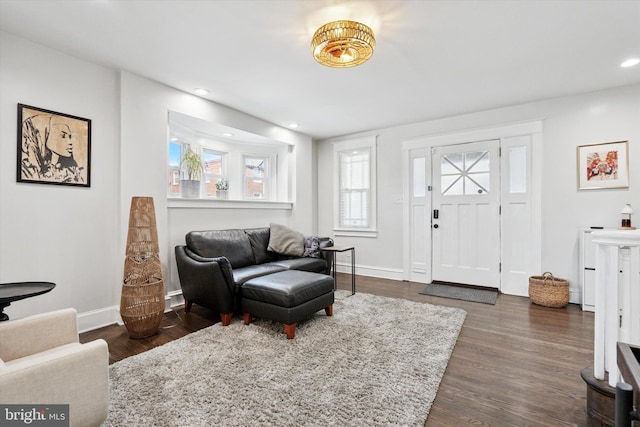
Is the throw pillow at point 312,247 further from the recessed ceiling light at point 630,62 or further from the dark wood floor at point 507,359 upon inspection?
the recessed ceiling light at point 630,62

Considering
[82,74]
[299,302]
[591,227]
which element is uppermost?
[82,74]

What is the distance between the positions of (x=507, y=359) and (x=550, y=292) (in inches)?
66.2

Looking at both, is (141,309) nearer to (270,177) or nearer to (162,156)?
(162,156)

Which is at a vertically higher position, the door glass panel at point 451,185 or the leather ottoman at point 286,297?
the door glass panel at point 451,185

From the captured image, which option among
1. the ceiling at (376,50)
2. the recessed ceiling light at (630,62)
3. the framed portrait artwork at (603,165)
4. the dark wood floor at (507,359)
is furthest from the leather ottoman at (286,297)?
the recessed ceiling light at (630,62)

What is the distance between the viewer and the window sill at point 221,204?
3.45m

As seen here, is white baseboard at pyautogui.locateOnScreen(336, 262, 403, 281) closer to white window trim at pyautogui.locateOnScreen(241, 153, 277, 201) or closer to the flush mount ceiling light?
white window trim at pyautogui.locateOnScreen(241, 153, 277, 201)

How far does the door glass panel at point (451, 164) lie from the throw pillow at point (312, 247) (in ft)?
7.06

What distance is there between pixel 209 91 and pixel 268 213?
1.96 meters

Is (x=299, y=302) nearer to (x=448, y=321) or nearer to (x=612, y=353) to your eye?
(x=448, y=321)

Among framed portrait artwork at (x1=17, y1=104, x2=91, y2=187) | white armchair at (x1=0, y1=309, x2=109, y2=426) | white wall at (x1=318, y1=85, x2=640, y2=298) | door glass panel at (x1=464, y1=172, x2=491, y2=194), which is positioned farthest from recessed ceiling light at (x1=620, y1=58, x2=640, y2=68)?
framed portrait artwork at (x1=17, y1=104, x2=91, y2=187)

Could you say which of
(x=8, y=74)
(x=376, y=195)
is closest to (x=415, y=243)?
(x=376, y=195)

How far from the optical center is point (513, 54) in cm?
261

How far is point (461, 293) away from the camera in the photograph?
394cm
